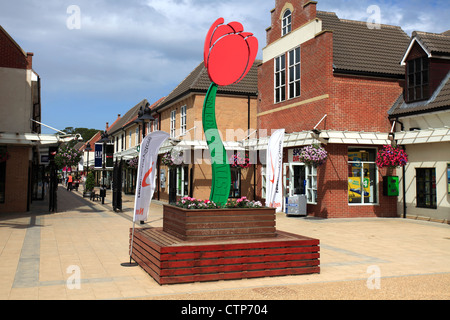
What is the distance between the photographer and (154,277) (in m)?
6.60

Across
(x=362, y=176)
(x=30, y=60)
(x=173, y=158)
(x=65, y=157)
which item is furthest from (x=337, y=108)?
(x=30, y=60)

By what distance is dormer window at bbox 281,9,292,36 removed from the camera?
20150 millimetres

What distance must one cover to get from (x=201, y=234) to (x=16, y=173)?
47.7ft

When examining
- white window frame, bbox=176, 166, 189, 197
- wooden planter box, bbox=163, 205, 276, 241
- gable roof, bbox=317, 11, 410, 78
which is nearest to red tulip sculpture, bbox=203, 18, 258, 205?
wooden planter box, bbox=163, 205, 276, 241

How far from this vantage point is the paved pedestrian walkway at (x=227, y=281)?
5895mm

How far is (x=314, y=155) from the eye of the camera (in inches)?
639

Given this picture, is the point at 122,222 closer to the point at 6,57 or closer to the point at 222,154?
the point at 222,154

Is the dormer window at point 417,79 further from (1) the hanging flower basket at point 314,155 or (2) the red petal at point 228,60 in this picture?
(2) the red petal at point 228,60

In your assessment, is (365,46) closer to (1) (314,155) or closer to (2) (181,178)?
(1) (314,155)

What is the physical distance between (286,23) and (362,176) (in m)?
8.48

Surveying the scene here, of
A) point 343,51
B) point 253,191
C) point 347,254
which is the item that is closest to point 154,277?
point 347,254

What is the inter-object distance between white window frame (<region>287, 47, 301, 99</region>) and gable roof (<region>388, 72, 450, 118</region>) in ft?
14.1

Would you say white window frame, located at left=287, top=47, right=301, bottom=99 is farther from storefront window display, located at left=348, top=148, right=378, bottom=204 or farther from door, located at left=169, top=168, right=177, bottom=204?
door, located at left=169, top=168, right=177, bottom=204

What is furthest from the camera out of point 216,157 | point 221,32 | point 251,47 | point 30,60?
point 30,60
